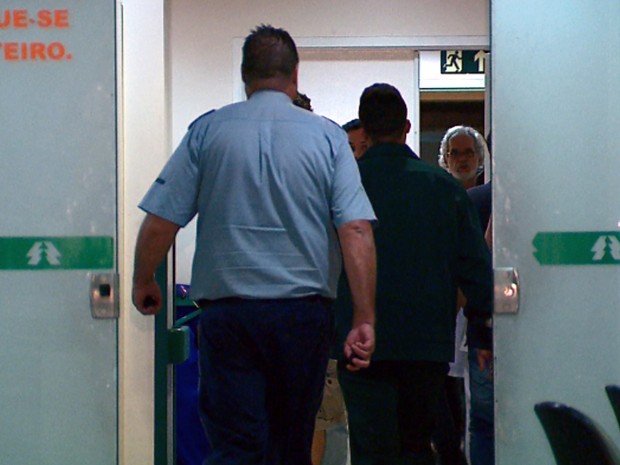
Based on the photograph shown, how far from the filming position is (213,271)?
2785mm

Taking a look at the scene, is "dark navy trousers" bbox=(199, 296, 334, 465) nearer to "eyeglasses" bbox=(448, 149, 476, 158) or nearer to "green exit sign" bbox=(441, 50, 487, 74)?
"eyeglasses" bbox=(448, 149, 476, 158)

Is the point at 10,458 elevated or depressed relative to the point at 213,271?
depressed

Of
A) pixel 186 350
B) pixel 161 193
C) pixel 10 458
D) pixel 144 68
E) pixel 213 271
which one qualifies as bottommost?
pixel 10 458

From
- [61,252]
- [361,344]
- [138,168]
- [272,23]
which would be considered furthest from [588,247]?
[272,23]

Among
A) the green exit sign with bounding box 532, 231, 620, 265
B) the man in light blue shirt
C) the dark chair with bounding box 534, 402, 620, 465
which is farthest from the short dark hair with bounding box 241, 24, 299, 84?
the dark chair with bounding box 534, 402, 620, 465

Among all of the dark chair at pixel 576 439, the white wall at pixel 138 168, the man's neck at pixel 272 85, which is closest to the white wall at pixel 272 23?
the white wall at pixel 138 168

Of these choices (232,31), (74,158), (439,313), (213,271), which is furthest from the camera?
(232,31)

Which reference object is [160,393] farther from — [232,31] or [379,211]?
[232,31]

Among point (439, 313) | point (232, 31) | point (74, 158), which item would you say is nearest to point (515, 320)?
point (439, 313)

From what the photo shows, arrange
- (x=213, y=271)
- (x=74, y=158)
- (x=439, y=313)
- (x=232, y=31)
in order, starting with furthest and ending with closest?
(x=232, y=31)
(x=74, y=158)
(x=439, y=313)
(x=213, y=271)

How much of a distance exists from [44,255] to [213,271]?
0.95 meters

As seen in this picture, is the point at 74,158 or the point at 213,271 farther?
the point at 74,158

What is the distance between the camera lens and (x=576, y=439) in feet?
6.03

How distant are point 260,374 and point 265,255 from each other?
1.05ft
